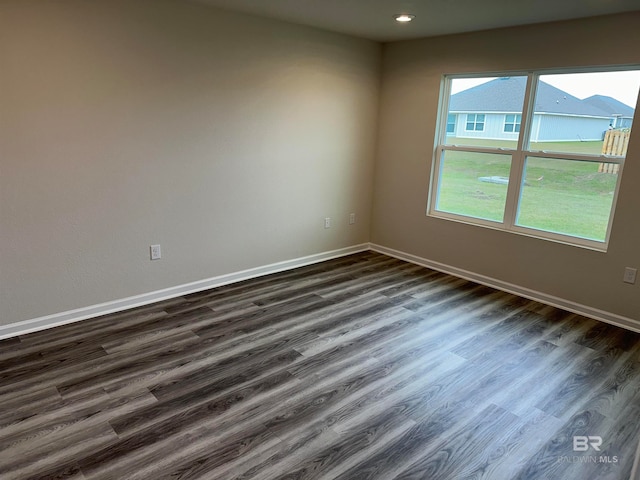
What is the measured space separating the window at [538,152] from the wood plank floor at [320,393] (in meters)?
0.88

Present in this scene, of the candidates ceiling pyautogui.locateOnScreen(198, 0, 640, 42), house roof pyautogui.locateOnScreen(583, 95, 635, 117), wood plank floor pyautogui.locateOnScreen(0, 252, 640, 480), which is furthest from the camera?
house roof pyautogui.locateOnScreen(583, 95, 635, 117)

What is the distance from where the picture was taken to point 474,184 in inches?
173

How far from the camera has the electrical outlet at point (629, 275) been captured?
338 cm

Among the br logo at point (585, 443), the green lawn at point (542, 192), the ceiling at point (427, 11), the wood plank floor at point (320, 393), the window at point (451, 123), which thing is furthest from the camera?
the window at point (451, 123)

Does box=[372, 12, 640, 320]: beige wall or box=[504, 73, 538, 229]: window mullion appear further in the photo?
box=[504, 73, 538, 229]: window mullion

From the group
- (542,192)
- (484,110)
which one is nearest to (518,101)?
(484,110)

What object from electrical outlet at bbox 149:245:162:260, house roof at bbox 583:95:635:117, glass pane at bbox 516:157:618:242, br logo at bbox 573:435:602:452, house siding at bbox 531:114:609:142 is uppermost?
house roof at bbox 583:95:635:117

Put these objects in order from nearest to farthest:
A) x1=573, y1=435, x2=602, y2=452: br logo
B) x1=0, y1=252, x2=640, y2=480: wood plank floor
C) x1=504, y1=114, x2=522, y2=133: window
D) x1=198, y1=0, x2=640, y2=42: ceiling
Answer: x1=0, y1=252, x2=640, y2=480: wood plank floor → x1=573, y1=435, x2=602, y2=452: br logo → x1=198, y1=0, x2=640, y2=42: ceiling → x1=504, y1=114, x2=522, y2=133: window

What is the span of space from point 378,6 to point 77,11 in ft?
6.78

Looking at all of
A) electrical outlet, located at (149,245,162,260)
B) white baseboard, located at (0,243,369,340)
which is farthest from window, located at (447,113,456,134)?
electrical outlet, located at (149,245,162,260)

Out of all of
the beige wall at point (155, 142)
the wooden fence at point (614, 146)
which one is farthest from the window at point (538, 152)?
the beige wall at point (155, 142)

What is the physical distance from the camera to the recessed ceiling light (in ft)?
11.4

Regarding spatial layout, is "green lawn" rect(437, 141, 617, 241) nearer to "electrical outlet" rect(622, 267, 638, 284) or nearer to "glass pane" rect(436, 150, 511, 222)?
"glass pane" rect(436, 150, 511, 222)

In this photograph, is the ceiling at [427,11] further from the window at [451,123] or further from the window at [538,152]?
the window at [451,123]
